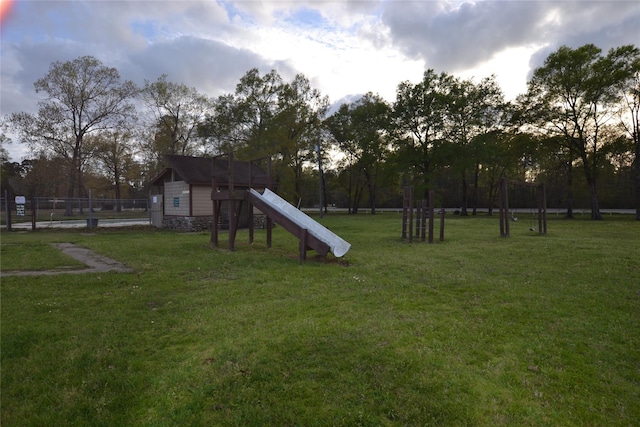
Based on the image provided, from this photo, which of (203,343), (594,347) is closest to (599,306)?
(594,347)

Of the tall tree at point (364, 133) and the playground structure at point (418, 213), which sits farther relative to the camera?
the tall tree at point (364, 133)

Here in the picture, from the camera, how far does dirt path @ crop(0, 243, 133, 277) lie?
7.93 metres

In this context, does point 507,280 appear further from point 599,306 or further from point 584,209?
point 584,209

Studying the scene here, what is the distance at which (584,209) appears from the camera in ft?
142

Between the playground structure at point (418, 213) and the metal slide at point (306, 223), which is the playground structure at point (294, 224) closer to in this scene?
the metal slide at point (306, 223)

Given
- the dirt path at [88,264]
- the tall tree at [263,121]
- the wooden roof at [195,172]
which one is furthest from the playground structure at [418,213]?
the tall tree at [263,121]

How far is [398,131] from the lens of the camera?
43156 mm

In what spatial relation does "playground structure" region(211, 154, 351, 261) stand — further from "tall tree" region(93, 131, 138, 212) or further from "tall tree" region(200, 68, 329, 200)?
"tall tree" region(93, 131, 138, 212)

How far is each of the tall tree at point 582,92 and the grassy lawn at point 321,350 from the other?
31445mm

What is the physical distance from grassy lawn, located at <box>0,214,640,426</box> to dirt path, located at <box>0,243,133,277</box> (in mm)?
714

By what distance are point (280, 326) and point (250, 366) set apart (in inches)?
40.1

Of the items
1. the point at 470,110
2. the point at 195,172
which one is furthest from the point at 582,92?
the point at 195,172

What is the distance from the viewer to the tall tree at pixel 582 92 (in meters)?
31.0

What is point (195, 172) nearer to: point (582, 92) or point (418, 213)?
point (418, 213)
